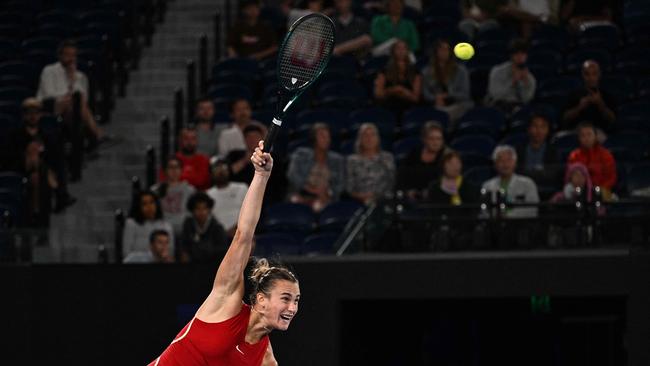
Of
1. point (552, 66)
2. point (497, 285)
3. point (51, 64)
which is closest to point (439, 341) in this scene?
point (497, 285)

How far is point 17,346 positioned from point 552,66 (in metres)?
6.78

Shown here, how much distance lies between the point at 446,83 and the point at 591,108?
1793 millimetres

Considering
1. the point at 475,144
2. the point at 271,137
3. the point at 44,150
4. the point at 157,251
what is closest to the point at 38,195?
the point at 44,150

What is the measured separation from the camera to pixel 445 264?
11117mm

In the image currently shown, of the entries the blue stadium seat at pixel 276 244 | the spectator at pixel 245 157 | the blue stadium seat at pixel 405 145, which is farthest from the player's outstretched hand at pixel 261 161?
the blue stadium seat at pixel 405 145

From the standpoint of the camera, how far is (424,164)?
12.3 metres

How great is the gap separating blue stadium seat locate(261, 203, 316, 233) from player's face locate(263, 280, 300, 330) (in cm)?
582

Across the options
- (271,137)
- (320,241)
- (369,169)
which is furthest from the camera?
(369,169)

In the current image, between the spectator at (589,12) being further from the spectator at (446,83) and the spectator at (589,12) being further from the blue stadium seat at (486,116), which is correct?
the blue stadium seat at (486,116)

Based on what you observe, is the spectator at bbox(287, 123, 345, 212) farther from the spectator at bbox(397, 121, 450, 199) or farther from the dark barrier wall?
the dark barrier wall

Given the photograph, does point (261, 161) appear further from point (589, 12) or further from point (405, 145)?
point (589, 12)

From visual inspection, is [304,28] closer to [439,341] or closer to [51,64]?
[439,341]

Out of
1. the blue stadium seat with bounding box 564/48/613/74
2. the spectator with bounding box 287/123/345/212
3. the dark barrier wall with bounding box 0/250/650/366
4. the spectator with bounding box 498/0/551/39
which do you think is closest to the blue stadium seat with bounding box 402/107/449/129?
the spectator with bounding box 287/123/345/212

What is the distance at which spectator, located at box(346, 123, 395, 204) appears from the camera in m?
12.1
